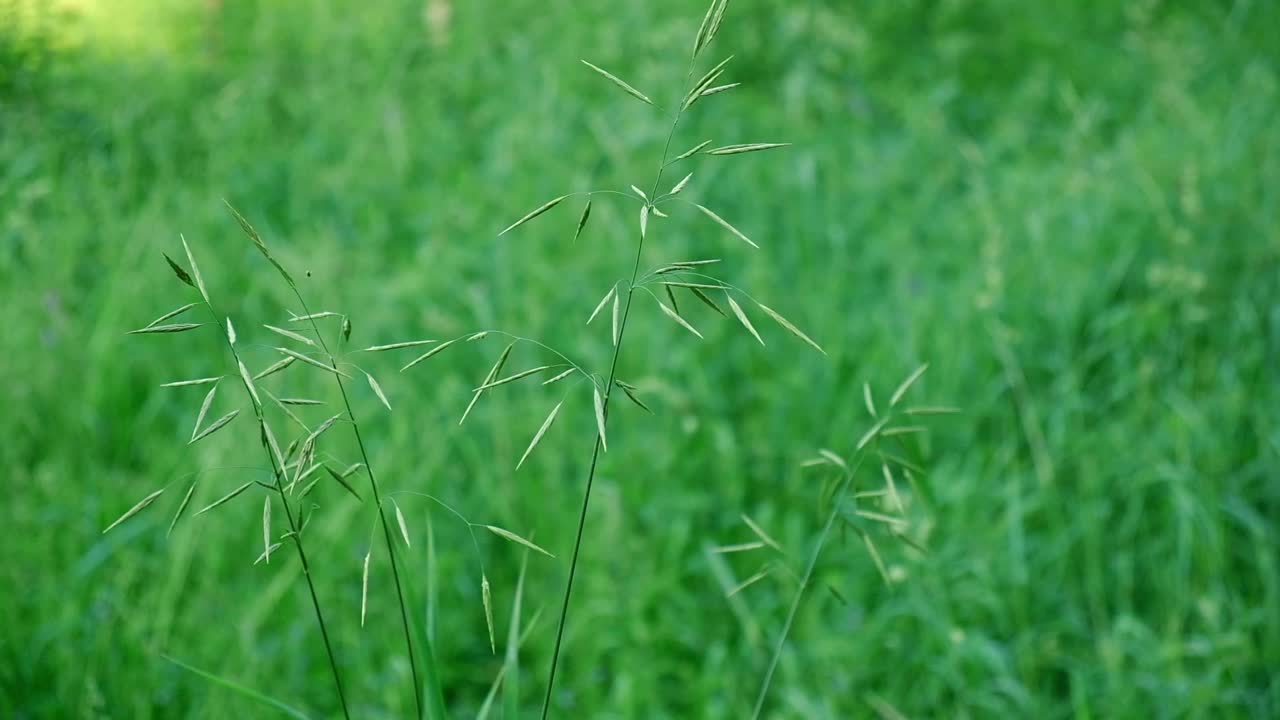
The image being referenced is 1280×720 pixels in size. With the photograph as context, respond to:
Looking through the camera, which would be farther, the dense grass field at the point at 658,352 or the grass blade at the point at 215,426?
the dense grass field at the point at 658,352

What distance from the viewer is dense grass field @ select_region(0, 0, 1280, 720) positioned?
2178 millimetres

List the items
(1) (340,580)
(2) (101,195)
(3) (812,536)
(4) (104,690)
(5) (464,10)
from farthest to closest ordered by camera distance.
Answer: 1. (5) (464,10)
2. (2) (101,195)
3. (3) (812,536)
4. (1) (340,580)
5. (4) (104,690)

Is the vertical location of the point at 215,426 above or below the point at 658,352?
above

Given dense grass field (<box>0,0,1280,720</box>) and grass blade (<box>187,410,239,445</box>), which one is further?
dense grass field (<box>0,0,1280,720</box>)

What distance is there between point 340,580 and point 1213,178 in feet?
10.2

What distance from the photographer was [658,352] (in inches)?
117

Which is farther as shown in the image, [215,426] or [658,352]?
[658,352]

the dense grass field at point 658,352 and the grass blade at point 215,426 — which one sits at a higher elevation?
the grass blade at point 215,426

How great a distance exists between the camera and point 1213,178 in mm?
3678

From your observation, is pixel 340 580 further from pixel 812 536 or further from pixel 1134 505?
pixel 1134 505

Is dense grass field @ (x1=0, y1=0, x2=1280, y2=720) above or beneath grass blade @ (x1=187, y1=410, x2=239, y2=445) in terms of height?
beneath

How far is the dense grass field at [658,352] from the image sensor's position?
7.14 ft

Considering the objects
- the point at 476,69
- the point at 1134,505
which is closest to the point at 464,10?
the point at 476,69

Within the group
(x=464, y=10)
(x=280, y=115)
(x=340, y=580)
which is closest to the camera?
(x=340, y=580)
